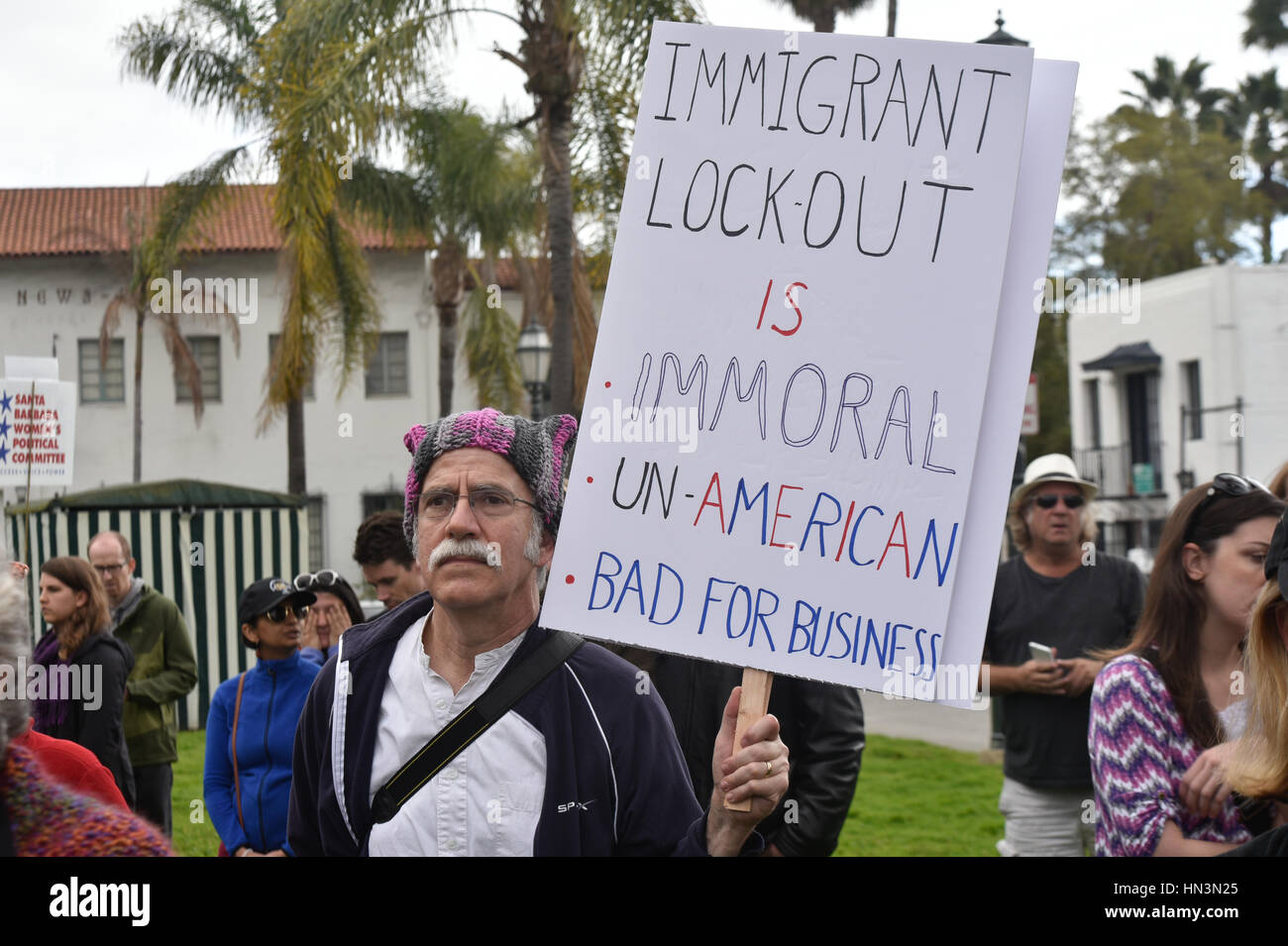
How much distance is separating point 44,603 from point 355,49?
7627mm

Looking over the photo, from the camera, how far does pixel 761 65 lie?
8.70 ft

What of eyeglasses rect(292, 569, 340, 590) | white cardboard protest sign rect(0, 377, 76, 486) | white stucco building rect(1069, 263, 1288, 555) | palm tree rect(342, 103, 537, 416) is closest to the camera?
eyeglasses rect(292, 569, 340, 590)

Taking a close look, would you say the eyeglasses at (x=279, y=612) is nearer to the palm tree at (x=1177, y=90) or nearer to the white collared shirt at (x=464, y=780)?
the white collared shirt at (x=464, y=780)

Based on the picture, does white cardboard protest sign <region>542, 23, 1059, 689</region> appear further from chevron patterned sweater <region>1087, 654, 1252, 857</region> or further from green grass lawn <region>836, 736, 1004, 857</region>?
green grass lawn <region>836, 736, 1004, 857</region>

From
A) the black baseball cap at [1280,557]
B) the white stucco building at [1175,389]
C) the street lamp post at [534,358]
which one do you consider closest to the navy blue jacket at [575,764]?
the black baseball cap at [1280,557]

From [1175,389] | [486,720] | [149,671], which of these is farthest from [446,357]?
[486,720]

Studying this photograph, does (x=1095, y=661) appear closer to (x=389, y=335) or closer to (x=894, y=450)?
(x=894, y=450)

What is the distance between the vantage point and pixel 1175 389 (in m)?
32.1

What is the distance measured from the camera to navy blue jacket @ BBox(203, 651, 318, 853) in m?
4.91

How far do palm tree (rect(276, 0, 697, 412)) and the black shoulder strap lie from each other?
9899 millimetres

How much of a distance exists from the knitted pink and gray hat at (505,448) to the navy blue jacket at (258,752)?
2.28 metres

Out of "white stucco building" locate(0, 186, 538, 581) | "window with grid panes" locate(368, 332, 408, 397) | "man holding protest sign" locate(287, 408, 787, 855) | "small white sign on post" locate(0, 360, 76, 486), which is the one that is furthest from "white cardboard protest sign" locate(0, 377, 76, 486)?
"window with grid panes" locate(368, 332, 408, 397)

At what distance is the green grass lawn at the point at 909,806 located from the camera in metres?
8.05
